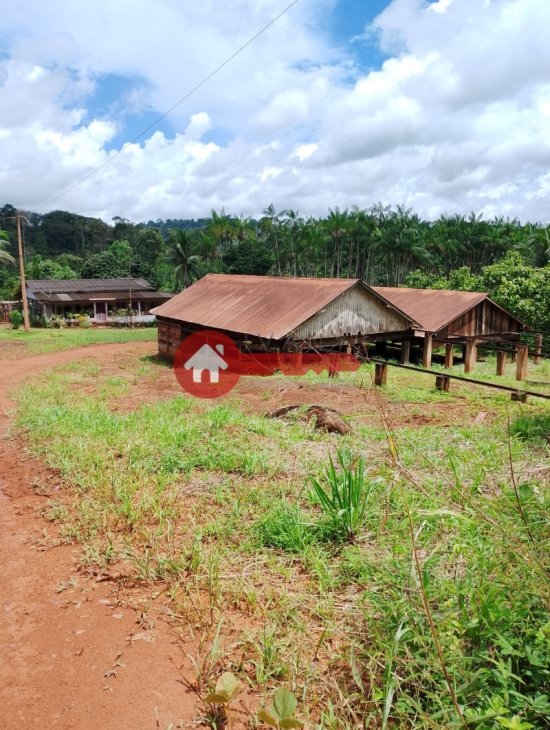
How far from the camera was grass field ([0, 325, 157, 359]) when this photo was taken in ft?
80.7

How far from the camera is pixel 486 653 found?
286cm

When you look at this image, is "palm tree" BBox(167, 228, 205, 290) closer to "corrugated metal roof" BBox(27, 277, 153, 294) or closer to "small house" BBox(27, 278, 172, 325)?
"small house" BBox(27, 278, 172, 325)

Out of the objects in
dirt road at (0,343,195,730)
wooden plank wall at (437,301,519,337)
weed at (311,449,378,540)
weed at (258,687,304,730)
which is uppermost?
wooden plank wall at (437,301,519,337)

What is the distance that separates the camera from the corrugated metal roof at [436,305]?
22.4 metres

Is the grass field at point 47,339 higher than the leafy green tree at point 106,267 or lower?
lower

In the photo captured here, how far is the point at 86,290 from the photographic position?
42.1 meters

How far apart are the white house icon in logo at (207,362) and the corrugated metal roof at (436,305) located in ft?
24.6

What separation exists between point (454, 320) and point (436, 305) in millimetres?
1874

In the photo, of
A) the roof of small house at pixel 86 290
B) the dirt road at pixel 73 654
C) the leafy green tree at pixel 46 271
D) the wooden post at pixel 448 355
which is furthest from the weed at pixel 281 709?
the leafy green tree at pixel 46 271

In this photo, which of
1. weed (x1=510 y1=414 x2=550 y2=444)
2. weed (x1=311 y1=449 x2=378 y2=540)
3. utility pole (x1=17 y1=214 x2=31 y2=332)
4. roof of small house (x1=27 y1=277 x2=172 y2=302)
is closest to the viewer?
weed (x1=311 y1=449 x2=378 y2=540)

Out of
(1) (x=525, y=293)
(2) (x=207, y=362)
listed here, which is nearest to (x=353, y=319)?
(2) (x=207, y=362)

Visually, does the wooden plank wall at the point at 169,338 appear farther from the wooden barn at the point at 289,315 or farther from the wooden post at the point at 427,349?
the wooden post at the point at 427,349

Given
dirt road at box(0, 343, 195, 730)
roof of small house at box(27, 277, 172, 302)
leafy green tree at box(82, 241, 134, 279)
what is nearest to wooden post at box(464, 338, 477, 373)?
dirt road at box(0, 343, 195, 730)

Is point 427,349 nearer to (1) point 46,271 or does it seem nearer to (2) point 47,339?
(2) point 47,339
